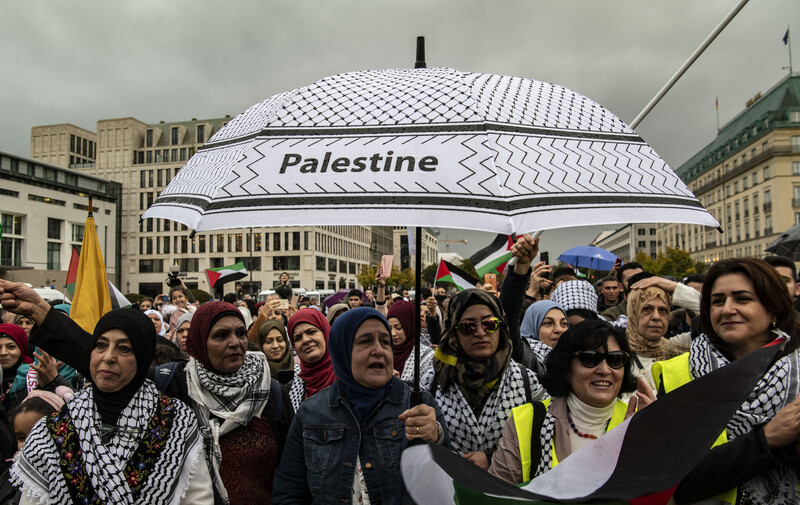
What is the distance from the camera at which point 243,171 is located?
1.96m

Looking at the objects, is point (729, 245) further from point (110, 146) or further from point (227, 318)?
point (110, 146)

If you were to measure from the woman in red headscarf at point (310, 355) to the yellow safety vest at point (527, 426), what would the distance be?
67.2 inches

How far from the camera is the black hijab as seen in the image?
99.1 inches

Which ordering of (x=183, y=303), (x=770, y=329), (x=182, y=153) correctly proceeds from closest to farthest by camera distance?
(x=770, y=329) < (x=183, y=303) < (x=182, y=153)

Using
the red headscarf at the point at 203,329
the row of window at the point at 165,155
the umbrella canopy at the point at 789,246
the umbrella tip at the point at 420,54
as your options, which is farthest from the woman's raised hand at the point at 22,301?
the row of window at the point at 165,155

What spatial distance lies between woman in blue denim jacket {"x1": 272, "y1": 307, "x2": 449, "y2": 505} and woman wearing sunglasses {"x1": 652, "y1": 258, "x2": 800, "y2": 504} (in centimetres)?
106

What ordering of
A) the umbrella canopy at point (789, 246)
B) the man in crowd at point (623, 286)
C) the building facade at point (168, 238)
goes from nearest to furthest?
the man in crowd at point (623, 286)
the umbrella canopy at point (789, 246)
the building facade at point (168, 238)

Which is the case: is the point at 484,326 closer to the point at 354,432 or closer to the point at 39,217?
the point at 354,432

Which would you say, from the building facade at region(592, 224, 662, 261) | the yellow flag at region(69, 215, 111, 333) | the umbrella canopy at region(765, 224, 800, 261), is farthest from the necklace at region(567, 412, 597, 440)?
the building facade at region(592, 224, 662, 261)

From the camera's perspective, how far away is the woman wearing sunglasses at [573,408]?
2.32 metres

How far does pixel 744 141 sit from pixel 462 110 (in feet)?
252

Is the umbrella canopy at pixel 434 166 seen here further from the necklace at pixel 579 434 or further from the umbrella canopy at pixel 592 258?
the umbrella canopy at pixel 592 258

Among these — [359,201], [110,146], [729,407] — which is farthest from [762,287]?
[110,146]

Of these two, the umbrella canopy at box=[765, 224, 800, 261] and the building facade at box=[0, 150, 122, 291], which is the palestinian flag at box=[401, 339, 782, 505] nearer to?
the umbrella canopy at box=[765, 224, 800, 261]
